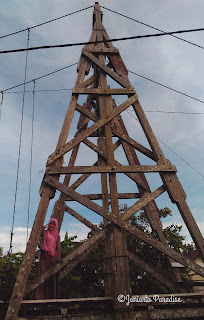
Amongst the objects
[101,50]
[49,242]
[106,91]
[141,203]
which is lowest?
[49,242]

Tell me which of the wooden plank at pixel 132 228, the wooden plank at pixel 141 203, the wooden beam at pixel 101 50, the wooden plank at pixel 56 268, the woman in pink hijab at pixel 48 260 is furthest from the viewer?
the wooden beam at pixel 101 50

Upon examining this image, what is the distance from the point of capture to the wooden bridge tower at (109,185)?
421cm

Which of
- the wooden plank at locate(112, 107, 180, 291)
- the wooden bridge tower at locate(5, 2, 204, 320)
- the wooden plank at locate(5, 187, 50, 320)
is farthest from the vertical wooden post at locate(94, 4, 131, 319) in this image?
the wooden plank at locate(5, 187, 50, 320)

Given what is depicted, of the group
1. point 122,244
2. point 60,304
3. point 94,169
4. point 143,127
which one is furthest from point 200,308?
point 143,127

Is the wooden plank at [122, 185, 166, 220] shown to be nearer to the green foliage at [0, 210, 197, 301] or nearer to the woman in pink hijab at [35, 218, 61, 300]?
the woman in pink hijab at [35, 218, 61, 300]

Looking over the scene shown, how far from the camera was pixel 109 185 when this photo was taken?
497 centimetres

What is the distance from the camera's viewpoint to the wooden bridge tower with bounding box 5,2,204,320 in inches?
166

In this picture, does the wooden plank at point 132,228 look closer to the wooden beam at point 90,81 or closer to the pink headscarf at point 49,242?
the pink headscarf at point 49,242

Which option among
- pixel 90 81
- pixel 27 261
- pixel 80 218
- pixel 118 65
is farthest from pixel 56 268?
pixel 118 65

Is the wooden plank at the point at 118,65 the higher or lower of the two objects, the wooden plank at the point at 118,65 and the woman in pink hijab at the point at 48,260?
the higher

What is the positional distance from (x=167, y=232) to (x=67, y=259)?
643cm

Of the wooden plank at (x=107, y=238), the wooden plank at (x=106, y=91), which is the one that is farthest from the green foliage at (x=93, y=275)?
the wooden plank at (x=106, y=91)

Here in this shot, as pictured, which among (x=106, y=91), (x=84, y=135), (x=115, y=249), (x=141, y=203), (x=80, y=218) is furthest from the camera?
(x=80, y=218)

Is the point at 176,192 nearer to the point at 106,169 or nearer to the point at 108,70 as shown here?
the point at 106,169
